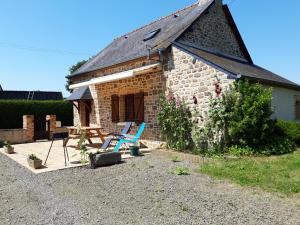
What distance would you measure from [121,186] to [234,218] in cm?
270

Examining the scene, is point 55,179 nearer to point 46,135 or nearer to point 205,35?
point 205,35

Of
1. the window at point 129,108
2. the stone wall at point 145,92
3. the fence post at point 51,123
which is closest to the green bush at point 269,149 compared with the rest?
the stone wall at point 145,92

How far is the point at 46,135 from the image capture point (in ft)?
57.1

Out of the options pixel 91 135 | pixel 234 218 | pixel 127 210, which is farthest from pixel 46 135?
pixel 234 218

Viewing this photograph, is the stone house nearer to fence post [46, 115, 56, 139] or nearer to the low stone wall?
fence post [46, 115, 56, 139]

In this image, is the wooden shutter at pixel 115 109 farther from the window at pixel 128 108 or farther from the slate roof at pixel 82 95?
the slate roof at pixel 82 95

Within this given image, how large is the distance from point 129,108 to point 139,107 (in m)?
1.04

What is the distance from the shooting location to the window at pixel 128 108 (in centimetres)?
1302

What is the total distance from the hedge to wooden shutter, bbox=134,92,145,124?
28.3ft

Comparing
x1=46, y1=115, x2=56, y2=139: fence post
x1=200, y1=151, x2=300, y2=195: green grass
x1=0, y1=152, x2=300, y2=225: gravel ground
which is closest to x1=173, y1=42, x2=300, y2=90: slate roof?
x1=200, y1=151, x2=300, y2=195: green grass

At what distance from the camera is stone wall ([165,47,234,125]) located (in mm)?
9844

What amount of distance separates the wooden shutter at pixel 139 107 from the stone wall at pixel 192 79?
1710mm

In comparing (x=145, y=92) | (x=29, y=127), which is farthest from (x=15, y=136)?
(x=145, y=92)

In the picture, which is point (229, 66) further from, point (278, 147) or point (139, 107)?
point (139, 107)
